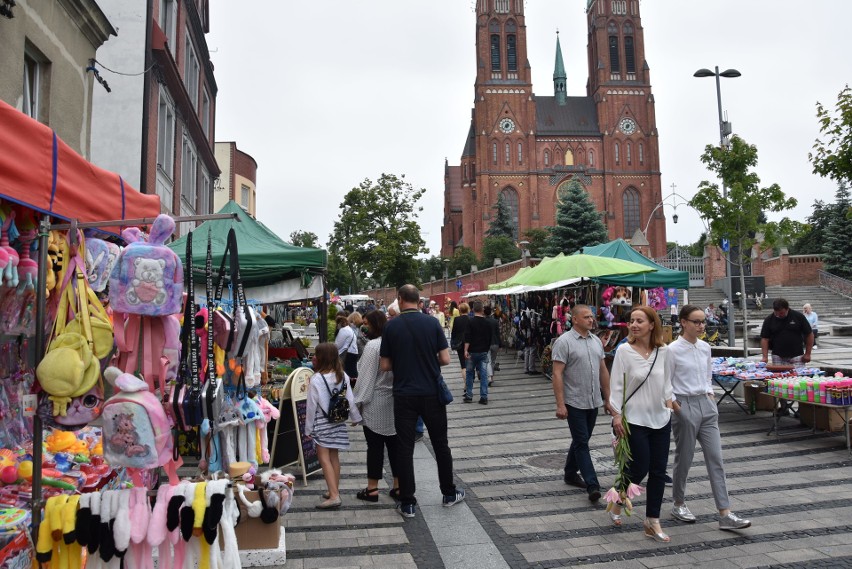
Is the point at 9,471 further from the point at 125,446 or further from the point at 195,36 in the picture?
the point at 195,36

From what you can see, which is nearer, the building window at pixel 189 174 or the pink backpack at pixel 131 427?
the pink backpack at pixel 131 427

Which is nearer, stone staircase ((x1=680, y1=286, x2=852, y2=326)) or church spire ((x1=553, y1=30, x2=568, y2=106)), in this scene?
stone staircase ((x1=680, y1=286, x2=852, y2=326))

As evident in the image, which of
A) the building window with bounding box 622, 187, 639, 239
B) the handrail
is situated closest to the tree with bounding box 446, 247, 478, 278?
the building window with bounding box 622, 187, 639, 239

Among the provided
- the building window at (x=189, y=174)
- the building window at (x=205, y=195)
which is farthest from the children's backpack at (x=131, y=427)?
the building window at (x=205, y=195)

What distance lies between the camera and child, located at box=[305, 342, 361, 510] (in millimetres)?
5770

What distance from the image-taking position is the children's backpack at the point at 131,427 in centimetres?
293

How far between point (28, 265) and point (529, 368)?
14.2 metres

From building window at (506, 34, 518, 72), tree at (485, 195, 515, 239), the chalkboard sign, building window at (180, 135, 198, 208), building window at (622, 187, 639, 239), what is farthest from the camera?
building window at (622, 187, 639, 239)

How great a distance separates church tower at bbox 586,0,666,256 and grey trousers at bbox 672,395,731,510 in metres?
76.2

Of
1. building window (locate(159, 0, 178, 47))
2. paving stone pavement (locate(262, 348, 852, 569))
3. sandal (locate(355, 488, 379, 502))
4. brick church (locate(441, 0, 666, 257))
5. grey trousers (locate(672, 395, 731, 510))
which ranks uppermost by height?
brick church (locate(441, 0, 666, 257))

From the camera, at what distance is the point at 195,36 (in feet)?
Result: 70.7

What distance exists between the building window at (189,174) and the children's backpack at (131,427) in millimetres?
18236

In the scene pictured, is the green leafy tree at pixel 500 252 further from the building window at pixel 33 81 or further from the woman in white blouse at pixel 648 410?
the woman in white blouse at pixel 648 410

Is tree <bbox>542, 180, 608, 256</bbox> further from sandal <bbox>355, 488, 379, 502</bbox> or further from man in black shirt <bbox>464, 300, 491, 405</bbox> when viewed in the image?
sandal <bbox>355, 488, 379, 502</bbox>
